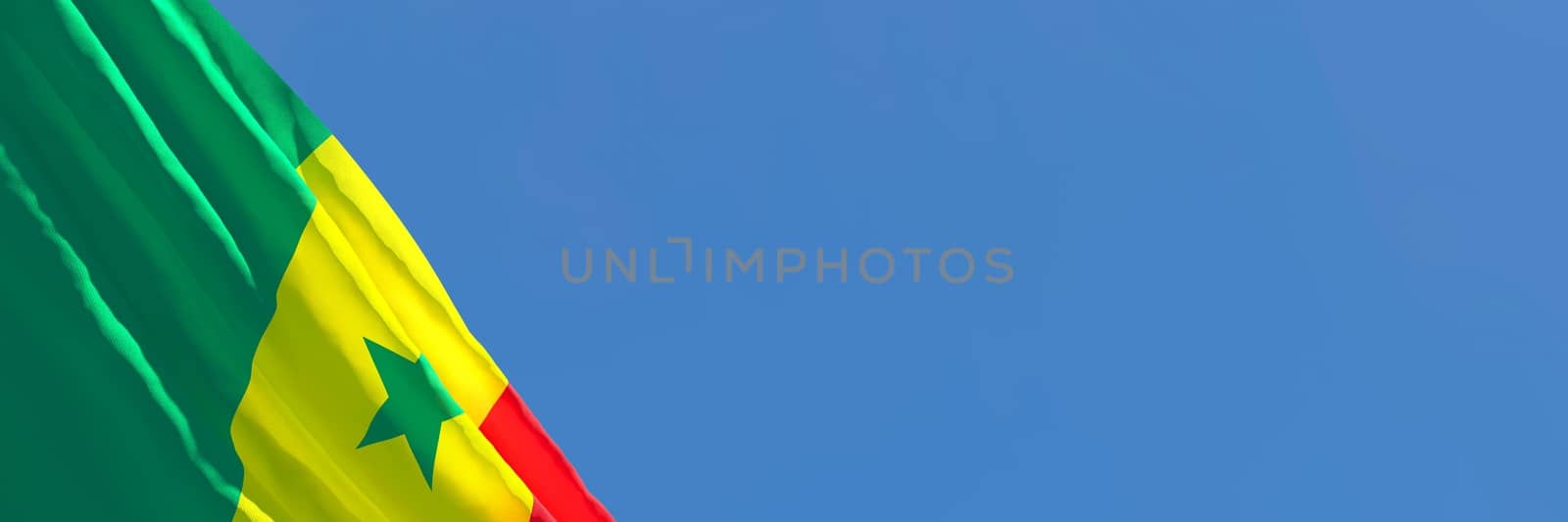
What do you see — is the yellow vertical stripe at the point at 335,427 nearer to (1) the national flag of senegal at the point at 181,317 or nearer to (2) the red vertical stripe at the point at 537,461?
(1) the national flag of senegal at the point at 181,317

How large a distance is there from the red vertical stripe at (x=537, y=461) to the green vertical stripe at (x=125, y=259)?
1.51m

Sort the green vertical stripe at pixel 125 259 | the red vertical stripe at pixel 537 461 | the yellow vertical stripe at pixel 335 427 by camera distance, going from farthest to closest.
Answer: the red vertical stripe at pixel 537 461 < the yellow vertical stripe at pixel 335 427 < the green vertical stripe at pixel 125 259

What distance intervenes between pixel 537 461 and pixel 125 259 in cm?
208

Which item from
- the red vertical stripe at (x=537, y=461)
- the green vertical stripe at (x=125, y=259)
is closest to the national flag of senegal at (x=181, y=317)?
the green vertical stripe at (x=125, y=259)

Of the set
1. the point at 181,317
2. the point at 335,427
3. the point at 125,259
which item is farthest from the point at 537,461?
the point at 125,259

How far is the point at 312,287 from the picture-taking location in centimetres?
470

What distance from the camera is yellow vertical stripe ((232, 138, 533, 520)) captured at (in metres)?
4.50

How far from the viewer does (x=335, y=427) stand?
461cm

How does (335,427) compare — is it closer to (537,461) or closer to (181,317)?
(181,317)

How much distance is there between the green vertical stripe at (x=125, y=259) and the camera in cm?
422

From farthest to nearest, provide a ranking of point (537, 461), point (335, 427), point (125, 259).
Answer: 1. point (537, 461)
2. point (335, 427)
3. point (125, 259)

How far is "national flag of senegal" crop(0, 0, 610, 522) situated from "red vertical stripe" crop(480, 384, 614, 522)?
74 centimetres

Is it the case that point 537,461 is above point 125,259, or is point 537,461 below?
above

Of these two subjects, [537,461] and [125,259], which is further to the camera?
[537,461]
